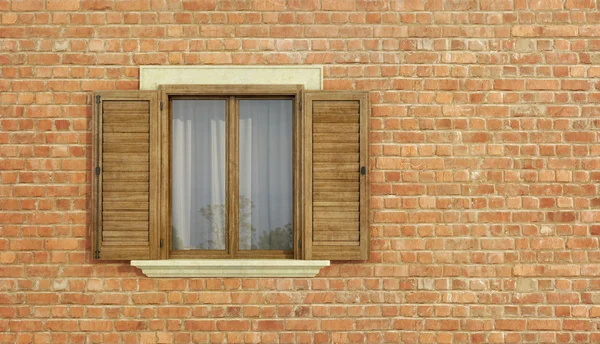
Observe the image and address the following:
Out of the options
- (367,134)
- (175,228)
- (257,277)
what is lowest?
(257,277)

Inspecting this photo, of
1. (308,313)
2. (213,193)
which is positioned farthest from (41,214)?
(308,313)

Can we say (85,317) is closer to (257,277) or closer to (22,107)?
(257,277)

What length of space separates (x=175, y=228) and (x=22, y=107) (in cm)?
156

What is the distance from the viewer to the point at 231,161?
4.27 metres

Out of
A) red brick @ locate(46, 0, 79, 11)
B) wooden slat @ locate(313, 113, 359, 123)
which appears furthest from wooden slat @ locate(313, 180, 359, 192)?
red brick @ locate(46, 0, 79, 11)

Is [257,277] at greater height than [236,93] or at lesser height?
lesser

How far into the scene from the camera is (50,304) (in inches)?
164

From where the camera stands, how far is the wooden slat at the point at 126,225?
4.13 meters

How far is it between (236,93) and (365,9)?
1.25 meters

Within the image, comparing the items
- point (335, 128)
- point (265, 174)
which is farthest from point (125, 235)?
point (335, 128)

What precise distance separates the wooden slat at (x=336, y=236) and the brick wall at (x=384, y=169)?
8.2 inches

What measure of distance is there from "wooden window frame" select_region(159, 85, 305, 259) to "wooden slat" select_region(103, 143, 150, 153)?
0.45 ft

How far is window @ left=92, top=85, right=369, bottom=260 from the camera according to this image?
13.6 ft

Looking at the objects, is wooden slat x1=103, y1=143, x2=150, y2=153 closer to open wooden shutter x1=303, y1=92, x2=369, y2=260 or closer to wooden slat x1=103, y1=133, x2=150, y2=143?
wooden slat x1=103, y1=133, x2=150, y2=143
